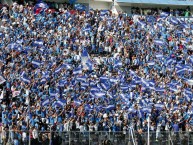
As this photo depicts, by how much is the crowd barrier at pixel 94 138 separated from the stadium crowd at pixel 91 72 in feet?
0.65

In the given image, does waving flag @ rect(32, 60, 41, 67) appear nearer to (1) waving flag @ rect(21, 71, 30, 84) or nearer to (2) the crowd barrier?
(1) waving flag @ rect(21, 71, 30, 84)

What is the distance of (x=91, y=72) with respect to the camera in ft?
175

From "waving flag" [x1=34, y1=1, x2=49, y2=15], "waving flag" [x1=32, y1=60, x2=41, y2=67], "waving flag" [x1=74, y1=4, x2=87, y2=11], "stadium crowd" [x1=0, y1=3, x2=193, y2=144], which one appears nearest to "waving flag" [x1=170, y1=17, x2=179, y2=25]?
"stadium crowd" [x1=0, y1=3, x2=193, y2=144]

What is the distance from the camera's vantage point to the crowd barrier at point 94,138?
40906 millimetres

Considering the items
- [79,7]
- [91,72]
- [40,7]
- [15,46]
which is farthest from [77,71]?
[79,7]

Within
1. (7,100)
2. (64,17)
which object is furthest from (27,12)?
(7,100)

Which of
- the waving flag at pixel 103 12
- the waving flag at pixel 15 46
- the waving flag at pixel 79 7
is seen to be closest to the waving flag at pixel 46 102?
the waving flag at pixel 15 46

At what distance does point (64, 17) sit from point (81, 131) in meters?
17.0

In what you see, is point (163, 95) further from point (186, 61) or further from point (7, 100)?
point (7, 100)

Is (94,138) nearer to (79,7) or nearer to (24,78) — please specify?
(24,78)

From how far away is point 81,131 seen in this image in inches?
1699

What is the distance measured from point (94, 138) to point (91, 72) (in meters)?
11.2

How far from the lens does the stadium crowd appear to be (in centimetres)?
4684

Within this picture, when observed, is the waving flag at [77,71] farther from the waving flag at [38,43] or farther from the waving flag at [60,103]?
the waving flag at [60,103]
